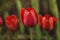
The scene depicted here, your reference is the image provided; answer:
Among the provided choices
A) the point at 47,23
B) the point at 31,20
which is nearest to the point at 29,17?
the point at 31,20

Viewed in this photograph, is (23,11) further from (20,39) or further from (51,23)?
(20,39)

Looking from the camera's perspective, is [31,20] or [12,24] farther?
[12,24]

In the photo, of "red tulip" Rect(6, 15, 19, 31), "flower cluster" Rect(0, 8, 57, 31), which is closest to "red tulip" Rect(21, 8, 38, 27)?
"flower cluster" Rect(0, 8, 57, 31)

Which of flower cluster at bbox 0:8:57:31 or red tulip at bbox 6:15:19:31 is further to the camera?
red tulip at bbox 6:15:19:31

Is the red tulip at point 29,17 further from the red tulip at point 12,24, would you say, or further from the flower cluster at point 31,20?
the red tulip at point 12,24

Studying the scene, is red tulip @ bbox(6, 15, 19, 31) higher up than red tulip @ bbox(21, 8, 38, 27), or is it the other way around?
red tulip @ bbox(21, 8, 38, 27)

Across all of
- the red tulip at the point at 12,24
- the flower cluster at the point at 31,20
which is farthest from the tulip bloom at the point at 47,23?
the red tulip at the point at 12,24

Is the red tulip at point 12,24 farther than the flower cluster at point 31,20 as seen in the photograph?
Yes

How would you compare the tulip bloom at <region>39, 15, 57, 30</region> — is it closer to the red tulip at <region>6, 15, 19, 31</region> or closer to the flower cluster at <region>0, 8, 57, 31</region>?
the flower cluster at <region>0, 8, 57, 31</region>

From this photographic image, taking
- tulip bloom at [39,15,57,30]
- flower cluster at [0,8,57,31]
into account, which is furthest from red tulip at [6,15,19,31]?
tulip bloom at [39,15,57,30]

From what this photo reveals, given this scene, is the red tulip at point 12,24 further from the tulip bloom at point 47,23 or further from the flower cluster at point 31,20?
the tulip bloom at point 47,23

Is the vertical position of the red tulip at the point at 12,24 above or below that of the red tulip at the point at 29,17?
below

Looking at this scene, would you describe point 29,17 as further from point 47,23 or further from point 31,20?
point 47,23
